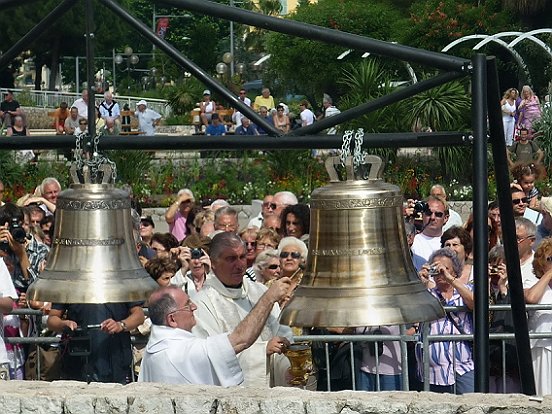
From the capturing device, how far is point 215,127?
29016 mm

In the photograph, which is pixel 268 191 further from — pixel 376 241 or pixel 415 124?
pixel 376 241

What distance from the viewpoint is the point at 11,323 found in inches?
367

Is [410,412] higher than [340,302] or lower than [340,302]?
lower

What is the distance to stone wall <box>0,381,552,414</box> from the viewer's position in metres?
5.21

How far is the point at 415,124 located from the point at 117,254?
15.7m

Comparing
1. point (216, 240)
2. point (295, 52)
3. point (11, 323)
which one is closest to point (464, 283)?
point (216, 240)

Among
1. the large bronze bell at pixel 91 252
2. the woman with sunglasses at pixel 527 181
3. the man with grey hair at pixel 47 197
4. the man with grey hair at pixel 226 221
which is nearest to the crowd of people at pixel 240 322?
the large bronze bell at pixel 91 252

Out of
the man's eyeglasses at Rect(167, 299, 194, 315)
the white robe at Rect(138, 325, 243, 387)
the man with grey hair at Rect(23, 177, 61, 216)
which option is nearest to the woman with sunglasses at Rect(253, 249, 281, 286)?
the man's eyeglasses at Rect(167, 299, 194, 315)

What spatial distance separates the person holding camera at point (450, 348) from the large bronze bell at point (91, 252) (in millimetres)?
2757

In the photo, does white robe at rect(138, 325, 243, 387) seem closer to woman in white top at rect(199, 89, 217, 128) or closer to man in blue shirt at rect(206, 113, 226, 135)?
man in blue shirt at rect(206, 113, 226, 135)

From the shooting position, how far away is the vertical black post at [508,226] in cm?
580

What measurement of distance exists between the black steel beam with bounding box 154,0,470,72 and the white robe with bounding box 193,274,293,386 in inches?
93.9

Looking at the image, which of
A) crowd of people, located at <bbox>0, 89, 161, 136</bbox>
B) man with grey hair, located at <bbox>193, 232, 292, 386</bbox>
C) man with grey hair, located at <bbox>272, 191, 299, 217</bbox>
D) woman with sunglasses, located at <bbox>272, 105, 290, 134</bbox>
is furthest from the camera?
woman with sunglasses, located at <bbox>272, 105, 290, 134</bbox>

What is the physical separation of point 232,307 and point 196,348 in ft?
3.03
